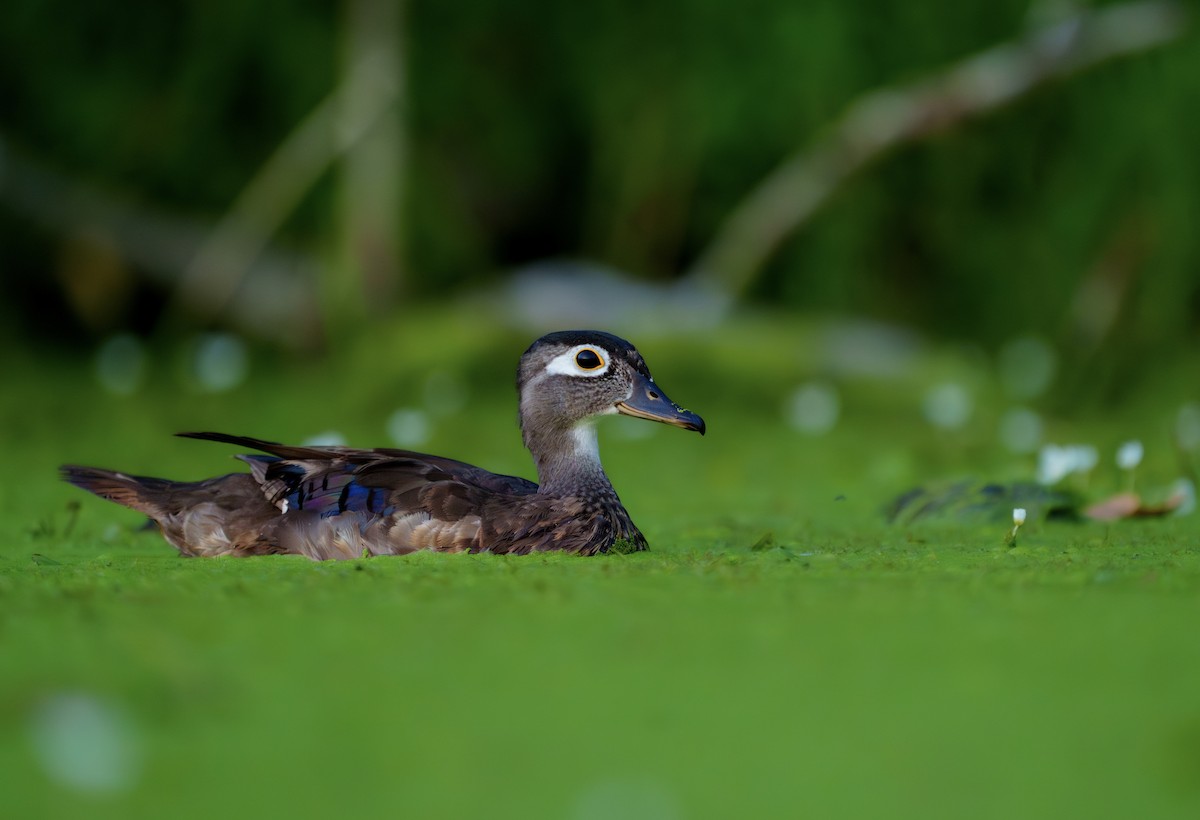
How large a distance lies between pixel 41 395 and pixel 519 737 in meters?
5.71

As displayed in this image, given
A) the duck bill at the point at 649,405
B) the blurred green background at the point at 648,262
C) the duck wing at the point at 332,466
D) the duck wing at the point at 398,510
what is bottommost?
the duck wing at the point at 398,510

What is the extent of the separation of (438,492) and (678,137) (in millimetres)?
4644

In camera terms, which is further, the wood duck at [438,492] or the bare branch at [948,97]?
the bare branch at [948,97]

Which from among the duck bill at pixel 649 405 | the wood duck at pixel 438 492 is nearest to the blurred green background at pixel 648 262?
the wood duck at pixel 438 492

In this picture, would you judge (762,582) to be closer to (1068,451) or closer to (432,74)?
(1068,451)

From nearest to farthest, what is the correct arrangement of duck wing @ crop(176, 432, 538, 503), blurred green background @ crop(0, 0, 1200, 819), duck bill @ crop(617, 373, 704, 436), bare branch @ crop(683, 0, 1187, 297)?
1. duck wing @ crop(176, 432, 538, 503)
2. duck bill @ crop(617, 373, 704, 436)
3. blurred green background @ crop(0, 0, 1200, 819)
4. bare branch @ crop(683, 0, 1187, 297)

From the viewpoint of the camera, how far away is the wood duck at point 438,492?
3.87m

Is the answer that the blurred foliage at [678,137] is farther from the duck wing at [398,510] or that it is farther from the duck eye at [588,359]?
the duck wing at [398,510]

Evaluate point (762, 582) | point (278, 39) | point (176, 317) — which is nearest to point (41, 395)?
point (176, 317)

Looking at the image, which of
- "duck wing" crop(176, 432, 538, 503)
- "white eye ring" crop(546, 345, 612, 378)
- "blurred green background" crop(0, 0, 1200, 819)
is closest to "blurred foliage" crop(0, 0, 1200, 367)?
"blurred green background" crop(0, 0, 1200, 819)

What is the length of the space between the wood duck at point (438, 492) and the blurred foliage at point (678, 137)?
393 cm

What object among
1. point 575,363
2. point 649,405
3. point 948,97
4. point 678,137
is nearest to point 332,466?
point 575,363

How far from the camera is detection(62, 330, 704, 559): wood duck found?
387 centimetres

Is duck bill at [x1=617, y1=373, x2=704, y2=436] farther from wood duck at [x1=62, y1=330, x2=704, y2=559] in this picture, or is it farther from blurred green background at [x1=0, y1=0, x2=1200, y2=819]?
blurred green background at [x1=0, y1=0, x2=1200, y2=819]
